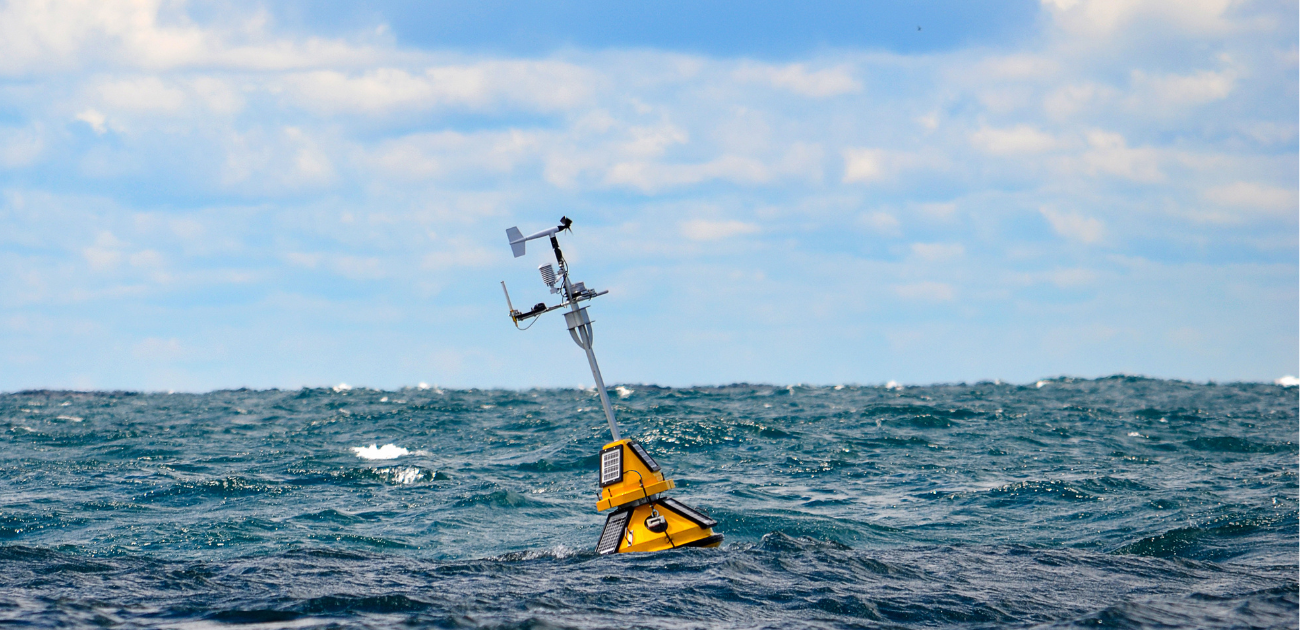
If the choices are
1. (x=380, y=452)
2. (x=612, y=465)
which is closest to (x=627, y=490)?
(x=612, y=465)

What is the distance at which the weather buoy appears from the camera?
12680 millimetres

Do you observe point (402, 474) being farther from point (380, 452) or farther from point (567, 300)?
point (567, 300)

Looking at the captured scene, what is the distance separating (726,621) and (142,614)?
548 cm

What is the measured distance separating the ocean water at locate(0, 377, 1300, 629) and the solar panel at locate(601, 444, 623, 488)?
0.99 m

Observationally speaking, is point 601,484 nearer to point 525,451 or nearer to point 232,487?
point 232,487

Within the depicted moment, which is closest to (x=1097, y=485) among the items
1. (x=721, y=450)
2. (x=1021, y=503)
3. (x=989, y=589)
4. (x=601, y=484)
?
(x=1021, y=503)

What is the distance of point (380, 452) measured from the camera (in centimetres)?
3030

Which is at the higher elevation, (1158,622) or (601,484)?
(601,484)

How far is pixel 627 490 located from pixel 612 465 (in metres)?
0.38

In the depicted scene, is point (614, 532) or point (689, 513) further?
point (614, 532)

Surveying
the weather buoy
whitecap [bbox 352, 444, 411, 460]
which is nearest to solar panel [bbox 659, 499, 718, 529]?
the weather buoy

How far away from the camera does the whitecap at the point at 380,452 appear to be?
29.0m

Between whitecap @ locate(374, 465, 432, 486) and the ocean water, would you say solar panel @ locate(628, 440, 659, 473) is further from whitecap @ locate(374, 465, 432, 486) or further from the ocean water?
whitecap @ locate(374, 465, 432, 486)

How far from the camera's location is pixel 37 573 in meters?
11.5
